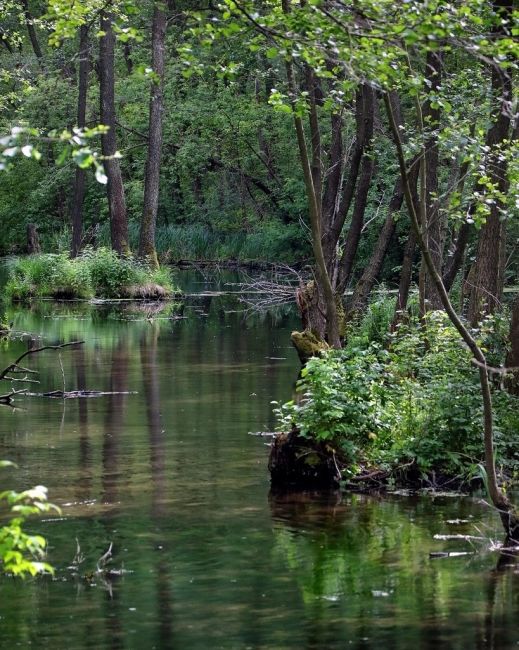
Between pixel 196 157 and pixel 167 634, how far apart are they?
42951mm

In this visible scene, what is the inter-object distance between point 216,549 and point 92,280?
25.9m

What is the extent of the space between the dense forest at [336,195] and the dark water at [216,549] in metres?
0.75

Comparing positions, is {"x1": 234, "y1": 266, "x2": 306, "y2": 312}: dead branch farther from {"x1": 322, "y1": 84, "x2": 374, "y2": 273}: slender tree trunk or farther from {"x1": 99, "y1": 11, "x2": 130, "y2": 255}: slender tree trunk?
{"x1": 99, "y1": 11, "x2": 130, "y2": 255}: slender tree trunk

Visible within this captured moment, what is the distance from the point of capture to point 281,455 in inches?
467

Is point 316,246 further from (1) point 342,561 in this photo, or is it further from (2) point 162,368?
(2) point 162,368

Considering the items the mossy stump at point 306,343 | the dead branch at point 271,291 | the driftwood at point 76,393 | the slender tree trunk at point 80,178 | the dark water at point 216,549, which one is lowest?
the dark water at point 216,549

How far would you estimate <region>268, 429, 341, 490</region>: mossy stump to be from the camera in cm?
1171

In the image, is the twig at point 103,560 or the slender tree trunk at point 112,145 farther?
the slender tree trunk at point 112,145

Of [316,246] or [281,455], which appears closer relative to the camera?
[281,455]

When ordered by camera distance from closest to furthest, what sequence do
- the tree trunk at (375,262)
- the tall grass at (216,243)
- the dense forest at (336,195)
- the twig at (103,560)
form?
the dense forest at (336,195), the twig at (103,560), the tree trunk at (375,262), the tall grass at (216,243)

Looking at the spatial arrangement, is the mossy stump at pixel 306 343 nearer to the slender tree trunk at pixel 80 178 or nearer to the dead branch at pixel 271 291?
the dead branch at pixel 271 291

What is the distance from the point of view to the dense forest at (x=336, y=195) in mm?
8492

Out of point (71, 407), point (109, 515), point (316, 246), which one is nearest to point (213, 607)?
point (109, 515)

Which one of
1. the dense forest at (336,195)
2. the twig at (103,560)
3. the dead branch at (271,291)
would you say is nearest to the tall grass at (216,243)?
the dense forest at (336,195)
